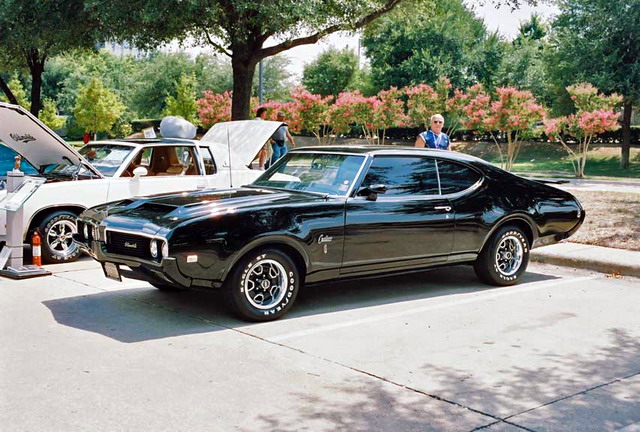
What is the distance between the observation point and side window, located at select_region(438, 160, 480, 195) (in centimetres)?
780

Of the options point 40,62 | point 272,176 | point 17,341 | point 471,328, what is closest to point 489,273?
point 471,328

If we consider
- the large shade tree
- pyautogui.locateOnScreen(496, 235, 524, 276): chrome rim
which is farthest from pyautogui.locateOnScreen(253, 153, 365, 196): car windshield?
the large shade tree

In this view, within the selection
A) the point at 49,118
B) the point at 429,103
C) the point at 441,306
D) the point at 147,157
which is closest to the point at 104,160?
the point at 147,157

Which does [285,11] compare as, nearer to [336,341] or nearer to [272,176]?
[272,176]

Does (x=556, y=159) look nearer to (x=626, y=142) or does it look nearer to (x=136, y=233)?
(x=626, y=142)

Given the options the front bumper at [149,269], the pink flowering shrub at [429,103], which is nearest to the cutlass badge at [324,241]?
the front bumper at [149,269]

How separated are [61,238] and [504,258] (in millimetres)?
5328

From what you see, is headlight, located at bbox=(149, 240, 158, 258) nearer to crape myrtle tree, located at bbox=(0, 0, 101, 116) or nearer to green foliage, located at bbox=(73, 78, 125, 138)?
crape myrtle tree, located at bbox=(0, 0, 101, 116)

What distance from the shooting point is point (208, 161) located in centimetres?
1053

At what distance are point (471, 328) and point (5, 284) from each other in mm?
4865

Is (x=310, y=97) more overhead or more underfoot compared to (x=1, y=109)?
more overhead

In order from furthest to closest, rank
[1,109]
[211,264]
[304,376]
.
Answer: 1. [1,109]
2. [211,264]
3. [304,376]

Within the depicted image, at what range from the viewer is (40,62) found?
100 ft

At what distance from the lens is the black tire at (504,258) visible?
810 centimetres
